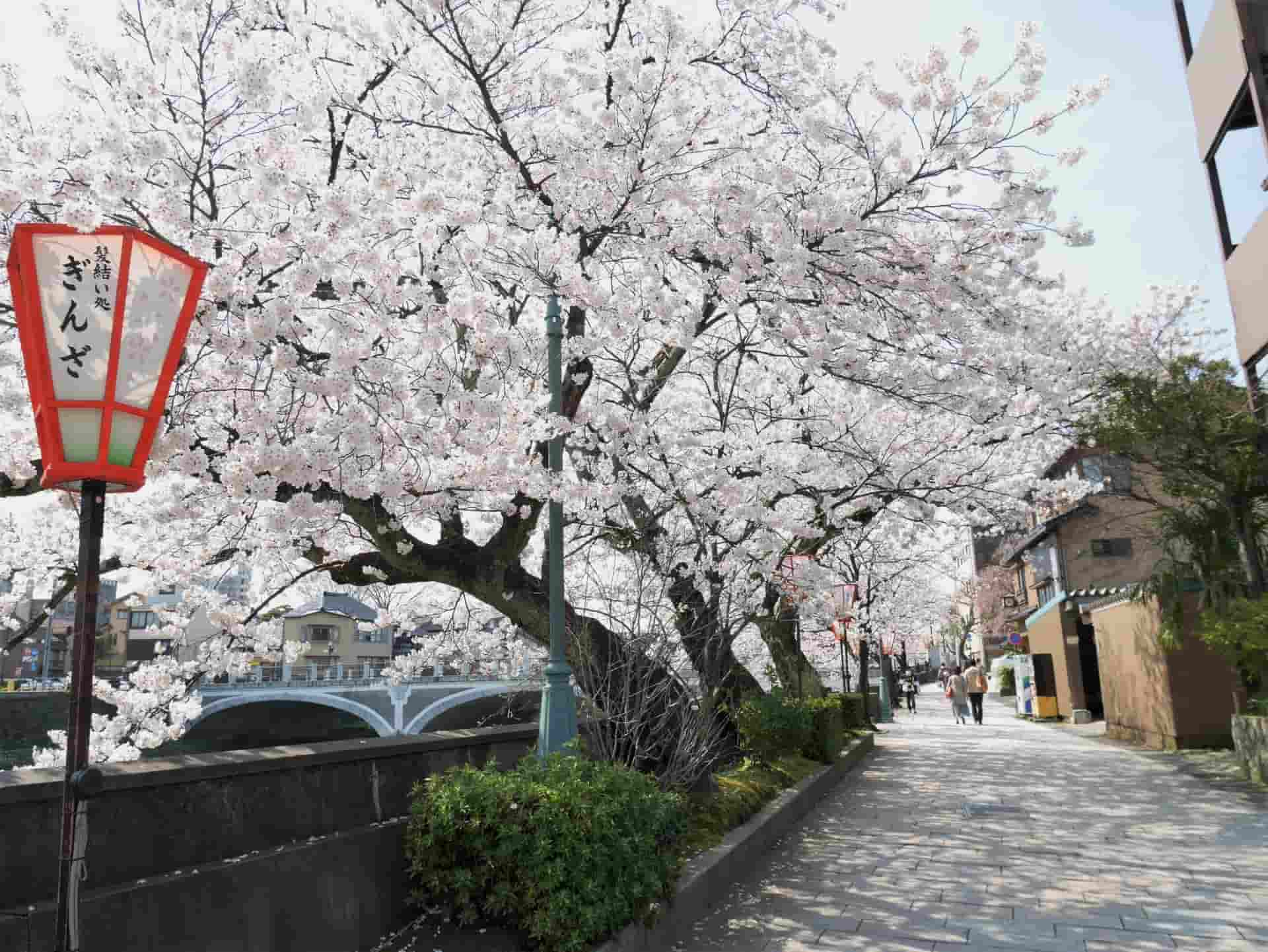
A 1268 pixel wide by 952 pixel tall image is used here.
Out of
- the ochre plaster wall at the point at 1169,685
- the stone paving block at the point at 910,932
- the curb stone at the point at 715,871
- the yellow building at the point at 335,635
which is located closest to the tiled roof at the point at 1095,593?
the ochre plaster wall at the point at 1169,685

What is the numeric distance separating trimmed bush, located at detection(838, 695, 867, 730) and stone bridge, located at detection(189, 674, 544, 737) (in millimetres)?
21924

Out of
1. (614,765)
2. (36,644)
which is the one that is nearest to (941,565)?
(614,765)

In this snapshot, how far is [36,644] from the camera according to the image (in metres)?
66.8

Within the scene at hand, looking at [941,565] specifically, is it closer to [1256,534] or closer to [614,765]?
[1256,534]

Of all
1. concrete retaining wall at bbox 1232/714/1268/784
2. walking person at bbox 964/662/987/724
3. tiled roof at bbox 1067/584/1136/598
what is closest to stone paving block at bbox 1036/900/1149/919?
concrete retaining wall at bbox 1232/714/1268/784

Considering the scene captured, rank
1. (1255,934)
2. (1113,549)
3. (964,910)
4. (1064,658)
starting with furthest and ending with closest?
(1113,549), (1064,658), (964,910), (1255,934)

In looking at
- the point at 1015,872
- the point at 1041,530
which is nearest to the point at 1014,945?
the point at 1015,872

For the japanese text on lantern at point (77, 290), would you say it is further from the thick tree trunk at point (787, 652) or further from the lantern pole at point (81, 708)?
the thick tree trunk at point (787, 652)

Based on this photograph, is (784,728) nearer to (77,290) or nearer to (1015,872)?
(1015,872)

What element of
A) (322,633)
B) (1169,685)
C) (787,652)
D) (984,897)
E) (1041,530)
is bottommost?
(984,897)

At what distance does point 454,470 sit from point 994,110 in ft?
19.2

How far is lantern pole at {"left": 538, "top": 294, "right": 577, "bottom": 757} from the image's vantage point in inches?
245

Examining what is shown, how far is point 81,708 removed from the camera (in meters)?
2.84

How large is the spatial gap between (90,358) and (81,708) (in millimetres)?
1162
